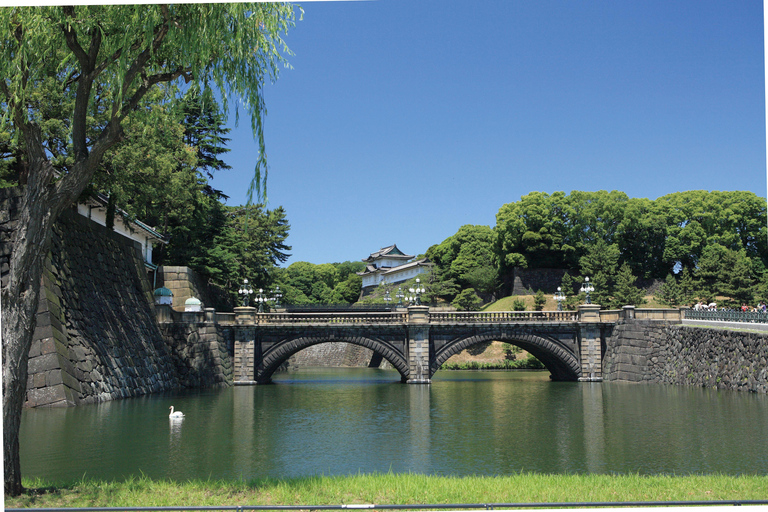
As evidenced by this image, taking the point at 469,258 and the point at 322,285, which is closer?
the point at 469,258

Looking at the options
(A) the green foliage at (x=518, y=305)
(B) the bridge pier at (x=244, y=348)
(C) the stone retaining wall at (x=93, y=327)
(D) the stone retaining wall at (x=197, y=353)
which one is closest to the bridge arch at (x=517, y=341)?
(B) the bridge pier at (x=244, y=348)

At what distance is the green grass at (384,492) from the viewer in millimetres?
8156

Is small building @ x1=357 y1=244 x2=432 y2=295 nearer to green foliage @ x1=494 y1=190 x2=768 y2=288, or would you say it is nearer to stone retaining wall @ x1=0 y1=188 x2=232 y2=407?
green foliage @ x1=494 y1=190 x2=768 y2=288

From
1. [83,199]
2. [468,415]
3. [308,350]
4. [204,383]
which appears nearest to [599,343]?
[468,415]

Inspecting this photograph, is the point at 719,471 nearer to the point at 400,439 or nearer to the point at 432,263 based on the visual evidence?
the point at 400,439

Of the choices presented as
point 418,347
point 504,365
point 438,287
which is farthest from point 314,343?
point 438,287

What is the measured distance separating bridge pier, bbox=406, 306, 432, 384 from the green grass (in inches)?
1054

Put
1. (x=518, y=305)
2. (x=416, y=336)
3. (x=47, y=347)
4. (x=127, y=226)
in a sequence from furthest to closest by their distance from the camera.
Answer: (x=518, y=305), (x=416, y=336), (x=127, y=226), (x=47, y=347)

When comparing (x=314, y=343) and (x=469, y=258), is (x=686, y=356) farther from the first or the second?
(x=469, y=258)

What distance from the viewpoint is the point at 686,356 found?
31859 mm

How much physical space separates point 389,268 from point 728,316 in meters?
68.9

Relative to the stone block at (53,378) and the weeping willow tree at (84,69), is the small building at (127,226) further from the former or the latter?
the weeping willow tree at (84,69)

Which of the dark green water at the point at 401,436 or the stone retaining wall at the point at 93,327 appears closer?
the dark green water at the point at 401,436

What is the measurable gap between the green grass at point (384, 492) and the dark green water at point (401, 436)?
7.95ft
